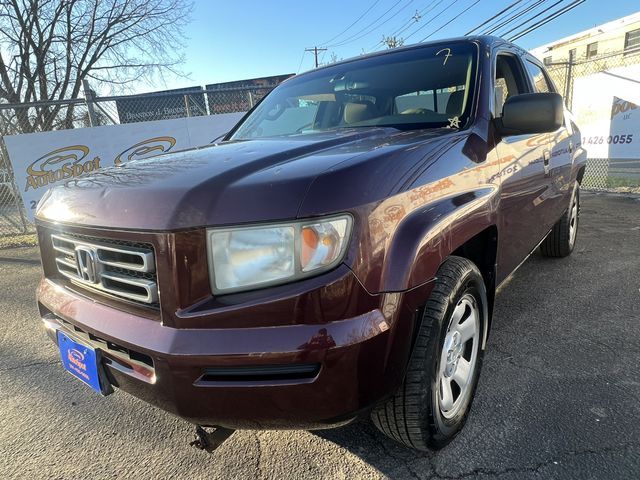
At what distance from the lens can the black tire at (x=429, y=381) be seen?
1.58 m

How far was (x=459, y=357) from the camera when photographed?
1.99 meters

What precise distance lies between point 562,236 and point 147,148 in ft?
22.0

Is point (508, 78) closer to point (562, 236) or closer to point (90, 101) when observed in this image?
point (562, 236)

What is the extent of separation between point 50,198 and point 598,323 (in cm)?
342

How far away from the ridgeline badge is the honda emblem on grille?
21.3 feet

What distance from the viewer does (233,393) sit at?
1.37 metres

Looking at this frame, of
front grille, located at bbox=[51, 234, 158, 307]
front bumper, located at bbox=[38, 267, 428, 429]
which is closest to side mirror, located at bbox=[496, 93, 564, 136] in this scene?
front bumper, located at bbox=[38, 267, 428, 429]

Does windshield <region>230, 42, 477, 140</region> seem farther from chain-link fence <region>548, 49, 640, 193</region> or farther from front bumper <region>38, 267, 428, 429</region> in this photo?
chain-link fence <region>548, 49, 640, 193</region>

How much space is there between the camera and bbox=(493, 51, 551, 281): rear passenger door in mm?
2381

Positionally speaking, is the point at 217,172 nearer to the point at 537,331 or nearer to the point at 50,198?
the point at 50,198

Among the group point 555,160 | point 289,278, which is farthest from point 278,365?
point 555,160

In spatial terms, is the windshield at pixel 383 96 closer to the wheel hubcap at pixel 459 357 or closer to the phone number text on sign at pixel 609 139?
the wheel hubcap at pixel 459 357

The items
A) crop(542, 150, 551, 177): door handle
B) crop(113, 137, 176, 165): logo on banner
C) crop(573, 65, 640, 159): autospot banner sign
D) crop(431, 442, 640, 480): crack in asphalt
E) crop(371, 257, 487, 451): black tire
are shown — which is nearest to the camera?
crop(371, 257, 487, 451): black tire

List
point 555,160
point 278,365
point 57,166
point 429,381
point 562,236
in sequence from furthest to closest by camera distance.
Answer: point 57,166, point 562,236, point 555,160, point 429,381, point 278,365
